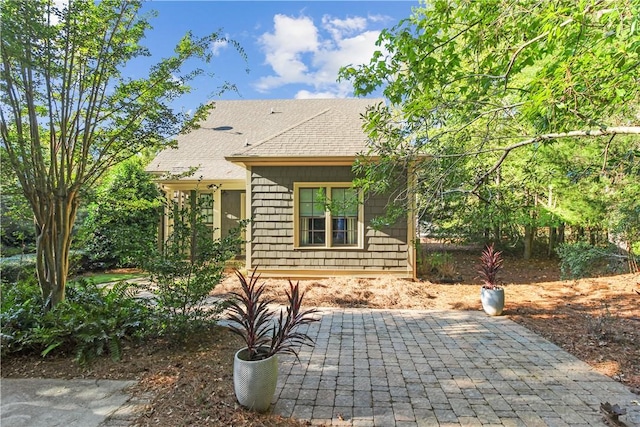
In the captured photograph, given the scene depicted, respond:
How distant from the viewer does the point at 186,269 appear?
13.3ft

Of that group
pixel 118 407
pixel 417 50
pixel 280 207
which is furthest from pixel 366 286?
pixel 118 407

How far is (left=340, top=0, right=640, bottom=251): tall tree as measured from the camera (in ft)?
10.7

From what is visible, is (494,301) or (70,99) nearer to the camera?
(70,99)

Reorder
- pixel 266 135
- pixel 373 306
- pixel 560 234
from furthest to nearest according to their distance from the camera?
pixel 266 135, pixel 560 234, pixel 373 306

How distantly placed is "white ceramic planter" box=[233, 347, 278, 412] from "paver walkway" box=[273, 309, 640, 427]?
198mm

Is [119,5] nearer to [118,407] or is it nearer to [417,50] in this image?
[417,50]

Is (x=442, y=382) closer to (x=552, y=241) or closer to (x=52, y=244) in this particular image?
(x=52, y=244)

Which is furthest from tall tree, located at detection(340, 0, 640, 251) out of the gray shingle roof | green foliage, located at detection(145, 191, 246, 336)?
green foliage, located at detection(145, 191, 246, 336)

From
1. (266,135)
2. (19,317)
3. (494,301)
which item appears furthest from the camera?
(266,135)

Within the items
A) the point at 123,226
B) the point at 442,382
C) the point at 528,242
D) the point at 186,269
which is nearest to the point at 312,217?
the point at 186,269

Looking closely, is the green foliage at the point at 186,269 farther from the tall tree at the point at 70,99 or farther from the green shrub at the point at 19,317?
the tall tree at the point at 70,99

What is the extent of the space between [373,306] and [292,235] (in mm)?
2820

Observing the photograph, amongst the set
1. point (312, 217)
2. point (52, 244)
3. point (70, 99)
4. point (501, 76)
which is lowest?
point (52, 244)

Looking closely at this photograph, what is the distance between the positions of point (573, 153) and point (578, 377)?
17.8ft
